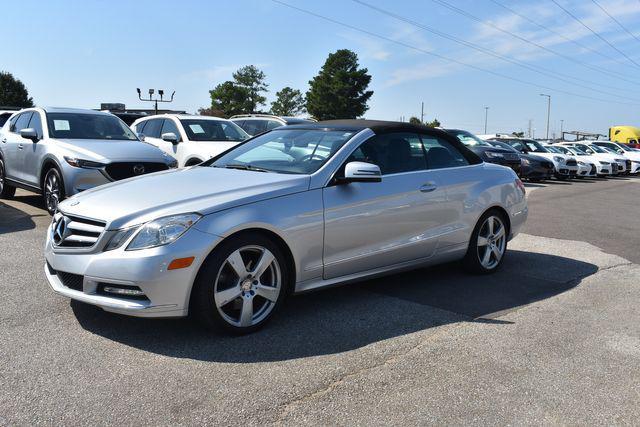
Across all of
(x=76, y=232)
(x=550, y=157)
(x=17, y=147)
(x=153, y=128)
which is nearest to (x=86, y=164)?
(x=17, y=147)

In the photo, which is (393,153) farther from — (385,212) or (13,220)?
(13,220)

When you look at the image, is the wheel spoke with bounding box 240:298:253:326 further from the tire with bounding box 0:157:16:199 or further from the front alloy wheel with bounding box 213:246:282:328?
the tire with bounding box 0:157:16:199

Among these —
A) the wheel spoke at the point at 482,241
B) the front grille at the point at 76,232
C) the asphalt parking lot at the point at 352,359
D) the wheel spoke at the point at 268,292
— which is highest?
the front grille at the point at 76,232

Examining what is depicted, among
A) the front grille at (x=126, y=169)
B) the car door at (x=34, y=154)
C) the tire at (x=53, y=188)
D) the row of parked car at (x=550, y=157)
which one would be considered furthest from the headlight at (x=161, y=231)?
the row of parked car at (x=550, y=157)

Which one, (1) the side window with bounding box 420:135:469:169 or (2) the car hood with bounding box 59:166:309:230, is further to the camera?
(1) the side window with bounding box 420:135:469:169

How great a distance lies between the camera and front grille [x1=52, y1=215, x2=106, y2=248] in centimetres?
382

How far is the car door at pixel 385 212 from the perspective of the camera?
4.41m

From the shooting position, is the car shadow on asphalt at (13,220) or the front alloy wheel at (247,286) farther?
the car shadow on asphalt at (13,220)

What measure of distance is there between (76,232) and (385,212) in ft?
7.72

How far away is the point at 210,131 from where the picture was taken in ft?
35.3

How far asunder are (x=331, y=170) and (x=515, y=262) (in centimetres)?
324

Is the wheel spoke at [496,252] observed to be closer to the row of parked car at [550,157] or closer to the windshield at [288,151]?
the windshield at [288,151]

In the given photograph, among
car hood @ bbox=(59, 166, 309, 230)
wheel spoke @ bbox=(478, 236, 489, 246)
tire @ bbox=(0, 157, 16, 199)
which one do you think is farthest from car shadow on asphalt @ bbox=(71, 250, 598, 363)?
tire @ bbox=(0, 157, 16, 199)

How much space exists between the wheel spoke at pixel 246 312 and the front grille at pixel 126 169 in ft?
14.9
